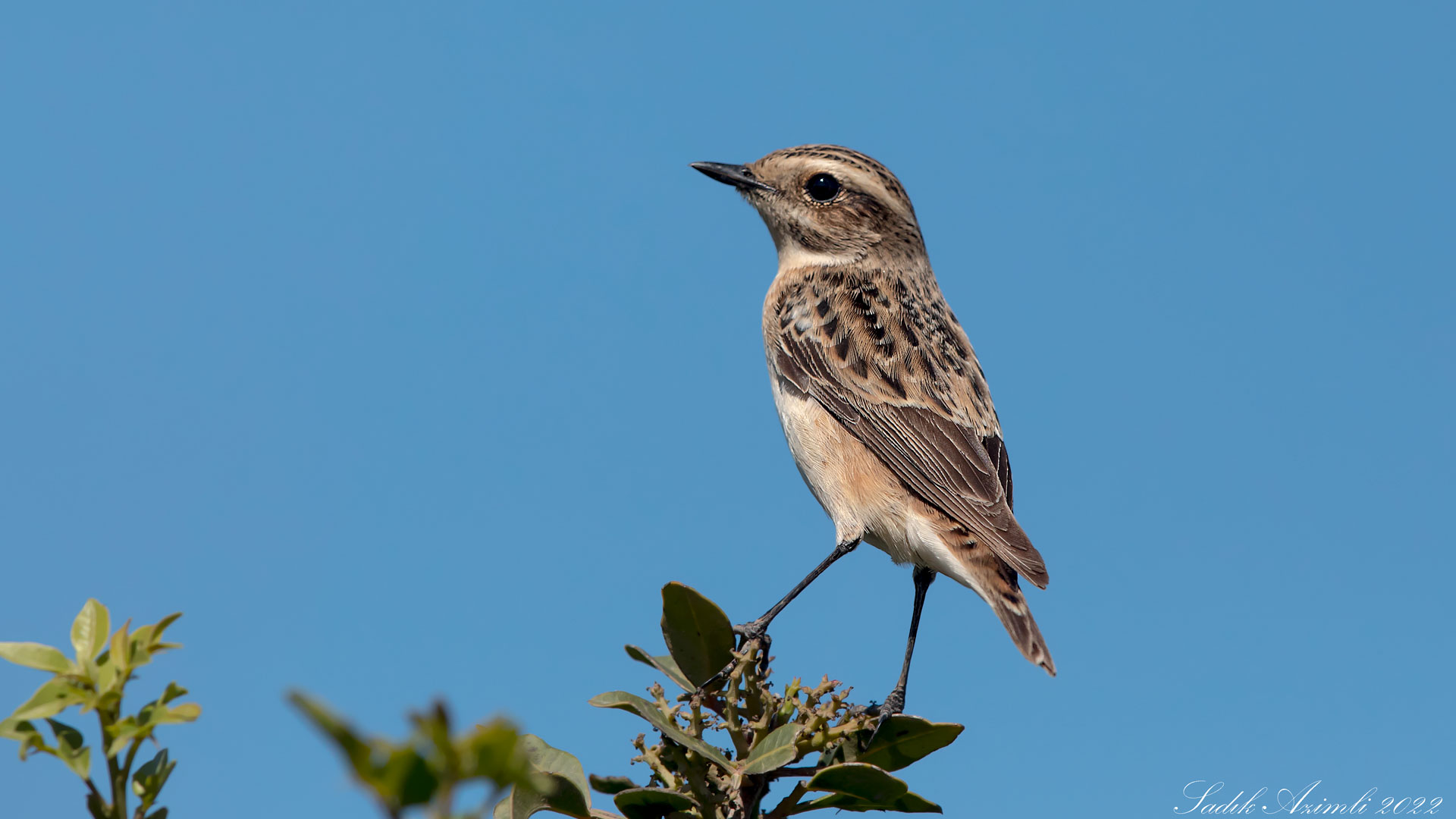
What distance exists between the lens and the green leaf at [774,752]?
11.5 ft

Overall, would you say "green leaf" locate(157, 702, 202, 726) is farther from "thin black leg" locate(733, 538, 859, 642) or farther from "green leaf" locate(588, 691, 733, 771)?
"thin black leg" locate(733, 538, 859, 642)

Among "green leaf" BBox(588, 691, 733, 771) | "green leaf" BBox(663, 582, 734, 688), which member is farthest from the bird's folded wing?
"green leaf" BBox(588, 691, 733, 771)

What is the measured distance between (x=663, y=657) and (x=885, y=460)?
304 centimetres

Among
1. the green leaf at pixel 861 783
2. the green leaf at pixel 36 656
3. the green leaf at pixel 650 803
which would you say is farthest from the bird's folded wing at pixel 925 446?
the green leaf at pixel 36 656

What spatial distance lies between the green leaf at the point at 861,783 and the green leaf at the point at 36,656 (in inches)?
85.3

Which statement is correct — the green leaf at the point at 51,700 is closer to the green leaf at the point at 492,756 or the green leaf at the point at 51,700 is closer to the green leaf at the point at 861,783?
the green leaf at the point at 492,756

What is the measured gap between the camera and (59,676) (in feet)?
6.09

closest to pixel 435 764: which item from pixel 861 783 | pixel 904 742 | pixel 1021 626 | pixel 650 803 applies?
pixel 650 803

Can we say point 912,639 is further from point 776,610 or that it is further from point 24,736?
point 24,736

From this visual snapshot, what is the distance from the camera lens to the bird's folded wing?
649cm

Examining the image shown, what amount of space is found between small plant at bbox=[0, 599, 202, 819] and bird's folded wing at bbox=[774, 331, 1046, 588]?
4787 millimetres

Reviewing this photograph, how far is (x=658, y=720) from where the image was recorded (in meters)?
3.58

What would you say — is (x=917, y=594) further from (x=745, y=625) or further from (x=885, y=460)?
(x=745, y=625)

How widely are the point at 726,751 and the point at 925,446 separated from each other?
11.6 ft
